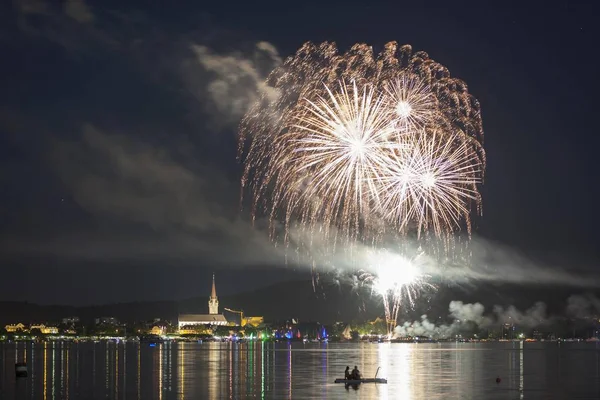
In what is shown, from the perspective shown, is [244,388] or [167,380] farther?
[167,380]

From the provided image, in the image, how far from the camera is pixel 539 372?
254 ft

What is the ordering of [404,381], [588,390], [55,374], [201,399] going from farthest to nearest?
[55,374]
[404,381]
[588,390]
[201,399]

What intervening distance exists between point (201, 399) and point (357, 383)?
13160 millimetres

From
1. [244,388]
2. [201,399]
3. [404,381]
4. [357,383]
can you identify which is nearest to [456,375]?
[404,381]

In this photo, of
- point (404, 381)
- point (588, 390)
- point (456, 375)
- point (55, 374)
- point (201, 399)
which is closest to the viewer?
point (201, 399)

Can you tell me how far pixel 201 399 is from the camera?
4969 centimetres

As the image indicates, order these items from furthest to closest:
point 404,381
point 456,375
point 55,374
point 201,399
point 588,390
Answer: point 55,374, point 456,375, point 404,381, point 588,390, point 201,399

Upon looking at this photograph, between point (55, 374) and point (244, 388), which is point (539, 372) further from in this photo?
point (55, 374)

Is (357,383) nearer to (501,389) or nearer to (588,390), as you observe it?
(501,389)

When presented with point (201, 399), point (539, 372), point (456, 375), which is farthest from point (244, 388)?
point (539, 372)

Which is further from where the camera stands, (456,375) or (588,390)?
(456,375)

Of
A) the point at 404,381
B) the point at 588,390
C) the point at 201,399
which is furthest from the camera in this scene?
the point at 404,381

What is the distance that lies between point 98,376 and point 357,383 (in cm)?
2378

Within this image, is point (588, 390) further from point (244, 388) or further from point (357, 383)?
point (244, 388)
